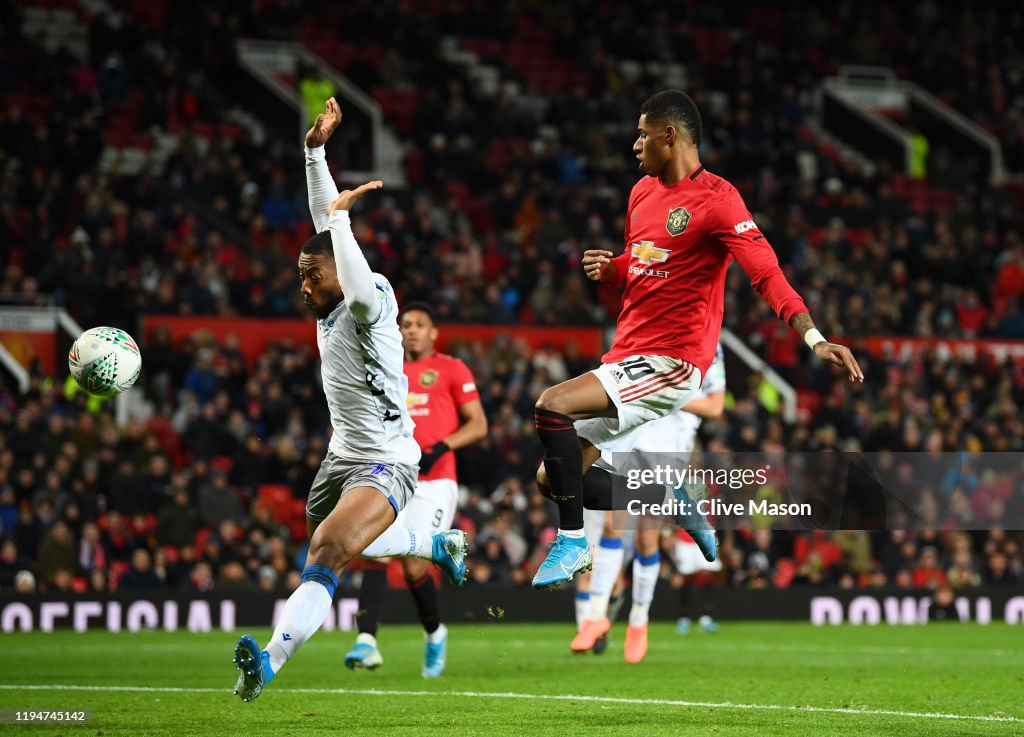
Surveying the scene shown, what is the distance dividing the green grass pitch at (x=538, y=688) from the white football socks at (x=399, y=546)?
0.88 meters

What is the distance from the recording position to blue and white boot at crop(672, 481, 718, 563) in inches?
367

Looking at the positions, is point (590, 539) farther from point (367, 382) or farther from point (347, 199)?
point (347, 199)

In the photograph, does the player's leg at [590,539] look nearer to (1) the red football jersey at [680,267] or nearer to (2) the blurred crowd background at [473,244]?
(1) the red football jersey at [680,267]

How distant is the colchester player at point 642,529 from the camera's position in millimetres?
12547

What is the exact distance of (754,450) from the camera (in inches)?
813

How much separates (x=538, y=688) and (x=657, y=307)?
3.05 metres

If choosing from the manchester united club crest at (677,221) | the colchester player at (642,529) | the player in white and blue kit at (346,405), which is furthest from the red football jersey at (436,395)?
the manchester united club crest at (677,221)

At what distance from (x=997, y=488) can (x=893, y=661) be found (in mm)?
8252

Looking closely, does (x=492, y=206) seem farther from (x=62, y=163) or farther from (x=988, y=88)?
(x=988, y=88)

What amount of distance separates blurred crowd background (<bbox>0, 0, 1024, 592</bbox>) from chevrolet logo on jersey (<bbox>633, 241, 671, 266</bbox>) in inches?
401

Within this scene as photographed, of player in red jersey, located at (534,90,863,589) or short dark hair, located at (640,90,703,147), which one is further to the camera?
short dark hair, located at (640,90,703,147)

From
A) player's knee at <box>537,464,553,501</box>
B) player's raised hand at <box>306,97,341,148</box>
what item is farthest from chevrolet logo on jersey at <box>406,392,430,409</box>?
player's raised hand at <box>306,97,341,148</box>

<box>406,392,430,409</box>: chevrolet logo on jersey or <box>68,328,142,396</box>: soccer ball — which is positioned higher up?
<box>68,328,142,396</box>: soccer ball

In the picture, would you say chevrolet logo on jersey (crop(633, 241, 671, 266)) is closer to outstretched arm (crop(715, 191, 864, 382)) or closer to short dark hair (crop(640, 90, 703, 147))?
outstretched arm (crop(715, 191, 864, 382))
